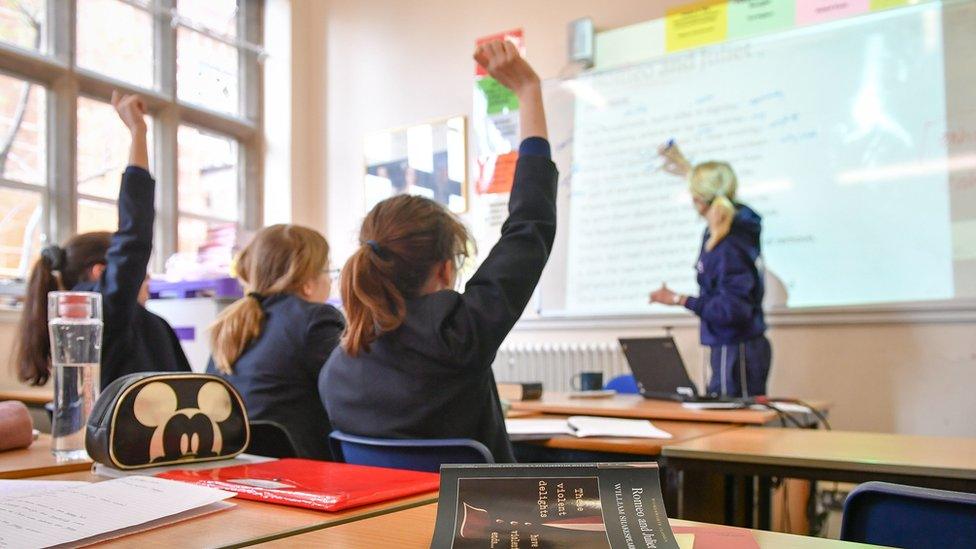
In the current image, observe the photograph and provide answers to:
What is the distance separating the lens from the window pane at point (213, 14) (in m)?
5.05

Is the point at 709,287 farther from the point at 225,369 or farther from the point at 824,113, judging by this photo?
the point at 225,369

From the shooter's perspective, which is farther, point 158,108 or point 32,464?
point 158,108

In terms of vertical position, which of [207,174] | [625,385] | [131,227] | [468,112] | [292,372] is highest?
[468,112]

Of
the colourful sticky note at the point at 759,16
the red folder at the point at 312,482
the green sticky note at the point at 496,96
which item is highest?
the colourful sticky note at the point at 759,16

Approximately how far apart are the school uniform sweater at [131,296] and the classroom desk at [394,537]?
4.32ft

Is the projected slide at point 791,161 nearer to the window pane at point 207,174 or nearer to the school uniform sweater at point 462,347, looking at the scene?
the window pane at point 207,174

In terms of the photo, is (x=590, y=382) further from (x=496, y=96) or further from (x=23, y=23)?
(x=23, y=23)

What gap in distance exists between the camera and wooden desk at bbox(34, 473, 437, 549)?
714 millimetres

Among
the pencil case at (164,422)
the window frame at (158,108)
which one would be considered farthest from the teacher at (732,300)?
the window frame at (158,108)

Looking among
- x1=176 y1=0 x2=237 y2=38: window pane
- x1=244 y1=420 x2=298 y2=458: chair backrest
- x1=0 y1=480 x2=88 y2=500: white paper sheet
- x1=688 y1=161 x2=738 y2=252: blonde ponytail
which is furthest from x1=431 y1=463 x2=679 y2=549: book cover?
x1=176 y1=0 x2=237 y2=38: window pane

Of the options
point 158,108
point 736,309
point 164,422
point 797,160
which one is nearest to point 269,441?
point 164,422

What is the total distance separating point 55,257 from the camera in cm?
231

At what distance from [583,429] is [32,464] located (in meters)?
1.07

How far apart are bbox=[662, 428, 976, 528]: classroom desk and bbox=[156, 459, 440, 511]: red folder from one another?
0.64 m
